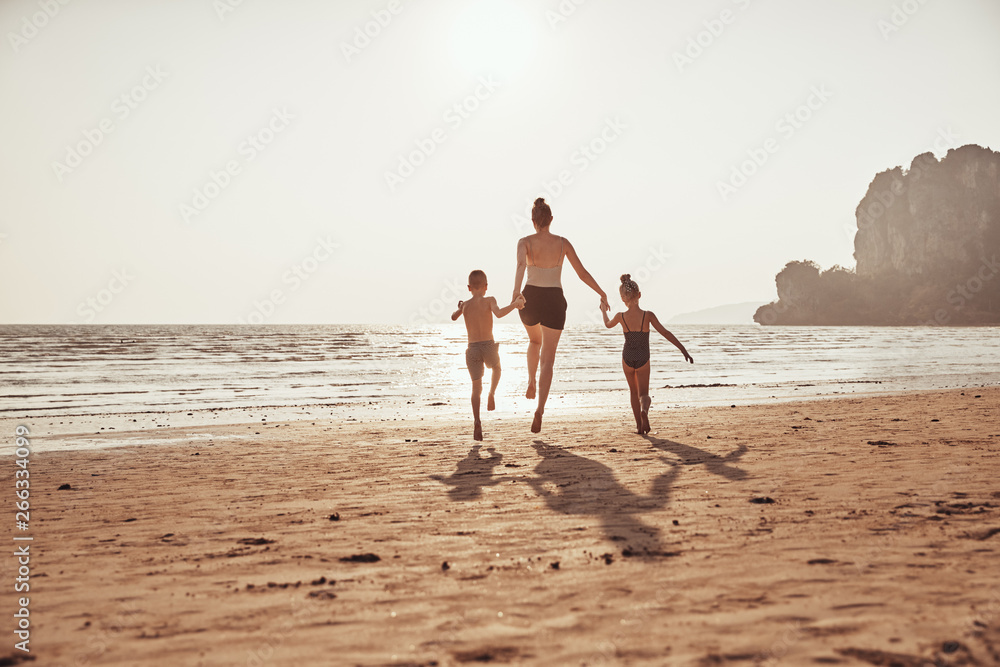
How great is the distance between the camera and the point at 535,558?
374 cm

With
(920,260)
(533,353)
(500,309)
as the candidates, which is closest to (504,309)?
(500,309)

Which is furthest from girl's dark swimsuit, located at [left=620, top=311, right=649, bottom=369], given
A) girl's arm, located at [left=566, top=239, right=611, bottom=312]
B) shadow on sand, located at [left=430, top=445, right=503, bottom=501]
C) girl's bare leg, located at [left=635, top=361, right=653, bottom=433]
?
shadow on sand, located at [left=430, top=445, right=503, bottom=501]

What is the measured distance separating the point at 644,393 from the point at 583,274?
191 centimetres

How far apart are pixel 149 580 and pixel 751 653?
125 inches

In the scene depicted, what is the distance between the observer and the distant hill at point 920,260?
143 m

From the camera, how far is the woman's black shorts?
7.72 metres

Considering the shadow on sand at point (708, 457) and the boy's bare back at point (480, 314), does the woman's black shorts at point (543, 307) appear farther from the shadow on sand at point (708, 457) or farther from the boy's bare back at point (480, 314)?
the shadow on sand at point (708, 457)

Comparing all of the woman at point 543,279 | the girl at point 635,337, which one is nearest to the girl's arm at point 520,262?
the woman at point 543,279

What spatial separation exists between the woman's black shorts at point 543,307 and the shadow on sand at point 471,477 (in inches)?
66.7

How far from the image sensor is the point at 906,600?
114 inches

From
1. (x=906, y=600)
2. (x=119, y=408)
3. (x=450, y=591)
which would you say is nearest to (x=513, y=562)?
(x=450, y=591)

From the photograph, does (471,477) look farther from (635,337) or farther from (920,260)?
(920,260)

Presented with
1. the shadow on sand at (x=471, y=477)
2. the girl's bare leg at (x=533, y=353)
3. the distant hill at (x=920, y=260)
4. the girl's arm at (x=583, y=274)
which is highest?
the distant hill at (x=920, y=260)

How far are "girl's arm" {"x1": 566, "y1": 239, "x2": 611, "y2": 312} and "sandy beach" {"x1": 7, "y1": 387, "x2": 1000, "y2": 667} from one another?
1.97 metres
